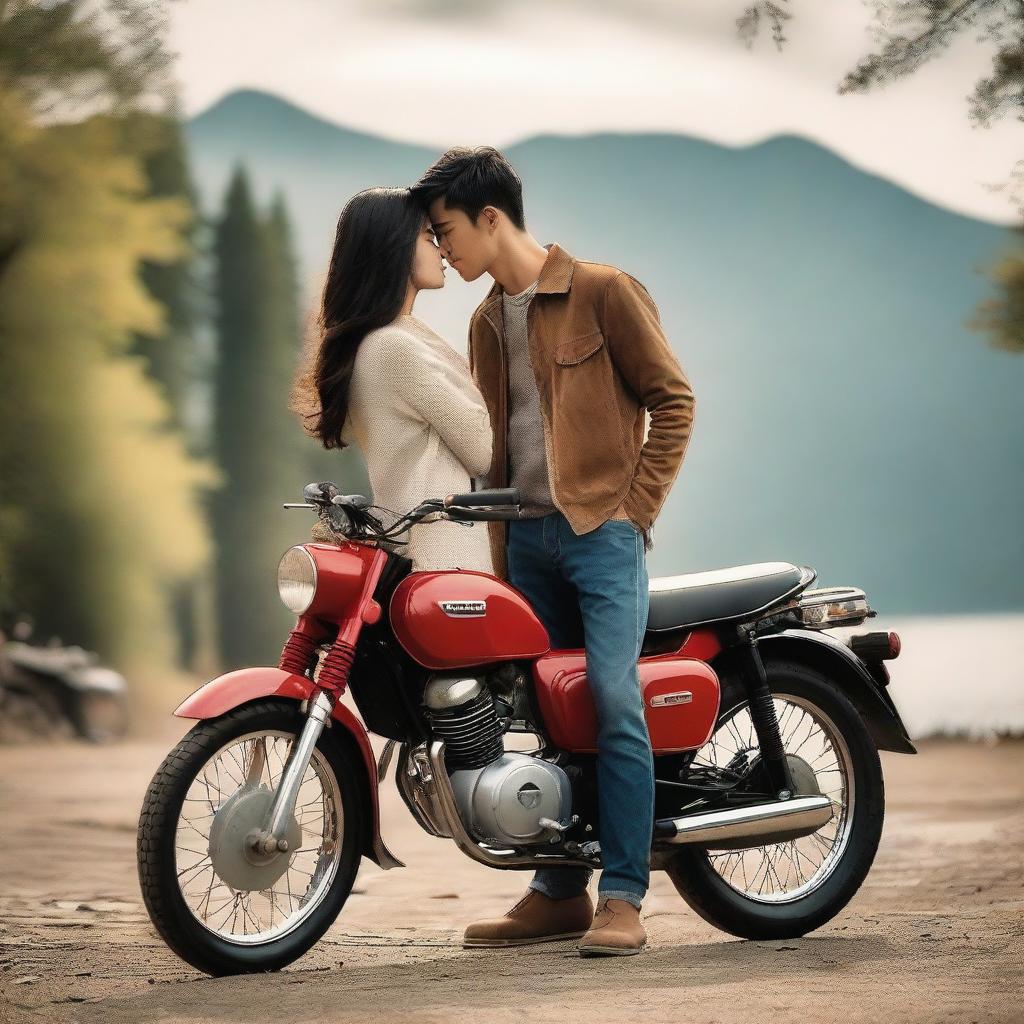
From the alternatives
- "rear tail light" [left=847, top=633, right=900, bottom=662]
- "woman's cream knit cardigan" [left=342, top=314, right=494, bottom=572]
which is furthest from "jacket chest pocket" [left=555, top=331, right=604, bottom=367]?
"rear tail light" [left=847, top=633, right=900, bottom=662]

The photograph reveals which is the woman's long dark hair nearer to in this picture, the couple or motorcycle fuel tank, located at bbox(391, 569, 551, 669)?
the couple

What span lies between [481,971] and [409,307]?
5.05 ft

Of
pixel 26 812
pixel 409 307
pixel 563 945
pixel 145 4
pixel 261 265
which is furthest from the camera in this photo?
pixel 261 265

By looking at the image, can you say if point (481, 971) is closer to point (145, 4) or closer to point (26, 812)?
point (26, 812)

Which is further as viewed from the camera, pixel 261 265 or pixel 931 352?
pixel 931 352

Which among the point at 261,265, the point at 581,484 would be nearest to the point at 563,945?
the point at 581,484

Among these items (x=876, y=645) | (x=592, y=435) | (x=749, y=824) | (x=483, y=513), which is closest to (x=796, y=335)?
(x=876, y=645)

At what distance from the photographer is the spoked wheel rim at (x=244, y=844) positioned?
3561 millimetres

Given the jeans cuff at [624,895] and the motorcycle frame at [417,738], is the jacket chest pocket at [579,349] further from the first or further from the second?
the jeans cuff at [624,895]

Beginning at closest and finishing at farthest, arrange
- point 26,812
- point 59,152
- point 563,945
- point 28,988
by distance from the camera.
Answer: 1. point 28,988
2. point 563,945
3. point 26,812
4. point 59,152

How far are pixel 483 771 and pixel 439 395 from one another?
0.86m

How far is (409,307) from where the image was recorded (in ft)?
12.8

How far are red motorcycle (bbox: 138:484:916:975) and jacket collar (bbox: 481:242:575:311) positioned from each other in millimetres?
629

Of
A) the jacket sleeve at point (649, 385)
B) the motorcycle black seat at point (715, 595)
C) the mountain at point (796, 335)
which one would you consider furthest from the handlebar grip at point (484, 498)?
the mountain at point (796, 335)
